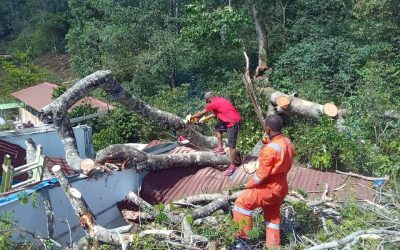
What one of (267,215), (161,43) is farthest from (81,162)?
(161,43)

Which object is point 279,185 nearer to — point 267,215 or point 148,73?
point 267,215

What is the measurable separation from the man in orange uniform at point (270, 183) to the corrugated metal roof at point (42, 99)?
9.68 m

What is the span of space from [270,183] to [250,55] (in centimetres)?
1029

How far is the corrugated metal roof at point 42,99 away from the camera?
14.2 meters

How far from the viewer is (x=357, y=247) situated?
4.08 m

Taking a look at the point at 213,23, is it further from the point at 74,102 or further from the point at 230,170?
the point at 74,102

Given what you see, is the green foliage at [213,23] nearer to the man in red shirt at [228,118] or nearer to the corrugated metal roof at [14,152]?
the man in red shirt at [228,118]

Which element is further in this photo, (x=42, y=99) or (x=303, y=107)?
(x=42, y=99)

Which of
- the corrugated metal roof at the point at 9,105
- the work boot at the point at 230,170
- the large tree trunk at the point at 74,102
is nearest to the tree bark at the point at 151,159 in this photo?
the work boot at the point at 230,170

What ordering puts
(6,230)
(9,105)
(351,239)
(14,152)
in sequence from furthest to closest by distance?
1. (9,105)
2. (14,152)
3. (6,230)
4. (351,239)

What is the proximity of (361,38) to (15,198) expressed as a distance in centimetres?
1046

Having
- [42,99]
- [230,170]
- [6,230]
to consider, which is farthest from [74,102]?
[42,99]

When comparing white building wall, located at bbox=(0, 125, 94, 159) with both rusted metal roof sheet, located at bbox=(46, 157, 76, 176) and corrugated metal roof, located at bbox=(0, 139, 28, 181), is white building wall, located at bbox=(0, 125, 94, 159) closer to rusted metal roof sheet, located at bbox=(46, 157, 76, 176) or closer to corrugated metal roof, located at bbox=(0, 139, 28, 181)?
corrugated metal roof, located at bbox=(0, 139, 28, 181)

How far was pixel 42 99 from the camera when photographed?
53.5ft
